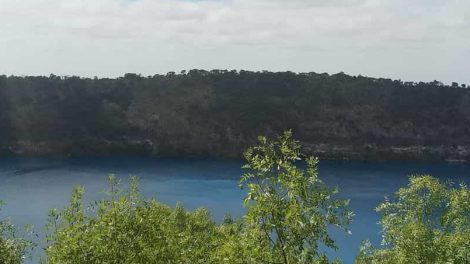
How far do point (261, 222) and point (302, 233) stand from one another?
61.1 inches

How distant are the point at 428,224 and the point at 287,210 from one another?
620 inches

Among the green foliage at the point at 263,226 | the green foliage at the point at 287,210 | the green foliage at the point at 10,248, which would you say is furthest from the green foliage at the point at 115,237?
the green foliage at the point at 10,248

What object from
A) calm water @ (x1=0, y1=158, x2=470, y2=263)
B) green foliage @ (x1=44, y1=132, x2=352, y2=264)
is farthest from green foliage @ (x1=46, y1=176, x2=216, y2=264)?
calm water @ (x1=0, y1=158, x2=470, y2=263)

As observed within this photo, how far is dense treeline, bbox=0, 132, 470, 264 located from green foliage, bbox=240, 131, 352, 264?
4 centimetres

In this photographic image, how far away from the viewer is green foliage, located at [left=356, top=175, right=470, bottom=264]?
26766 mm

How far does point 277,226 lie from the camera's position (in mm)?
18297

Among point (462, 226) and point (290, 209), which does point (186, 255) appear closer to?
point (290, 209)

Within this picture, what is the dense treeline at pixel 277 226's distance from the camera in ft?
60.4

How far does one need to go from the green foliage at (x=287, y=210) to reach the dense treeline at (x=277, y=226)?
36mm

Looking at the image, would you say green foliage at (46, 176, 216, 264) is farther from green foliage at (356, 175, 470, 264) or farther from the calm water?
the calm water

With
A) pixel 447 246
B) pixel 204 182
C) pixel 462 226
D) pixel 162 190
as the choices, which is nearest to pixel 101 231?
pixel 447 246

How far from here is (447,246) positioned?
26.8 m

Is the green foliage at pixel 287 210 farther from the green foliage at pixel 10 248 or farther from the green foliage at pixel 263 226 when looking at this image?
the green foliage at pixel 10 248

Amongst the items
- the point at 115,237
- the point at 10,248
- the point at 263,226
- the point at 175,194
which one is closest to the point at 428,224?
the point at 263,226
